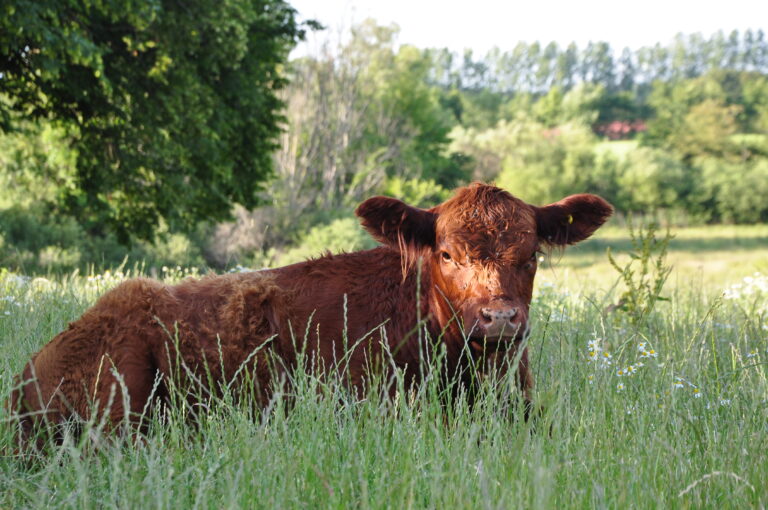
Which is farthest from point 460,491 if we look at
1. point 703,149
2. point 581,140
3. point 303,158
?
point 703,149

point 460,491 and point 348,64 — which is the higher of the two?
point 348,64

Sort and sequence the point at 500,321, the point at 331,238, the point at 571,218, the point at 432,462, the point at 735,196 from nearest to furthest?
the point at 432,462, the point at 500,321, the point at 571,218, the point at 331,238, the point at 735,196

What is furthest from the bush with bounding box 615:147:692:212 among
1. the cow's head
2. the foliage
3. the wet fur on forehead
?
the wet fur on forehead

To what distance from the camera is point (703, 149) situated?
77.4m

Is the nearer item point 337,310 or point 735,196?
point 337,310

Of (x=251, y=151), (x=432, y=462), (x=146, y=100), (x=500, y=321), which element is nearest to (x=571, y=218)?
(x=500, y=321)

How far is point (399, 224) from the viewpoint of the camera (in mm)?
4406

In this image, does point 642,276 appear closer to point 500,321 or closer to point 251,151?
point 500,321

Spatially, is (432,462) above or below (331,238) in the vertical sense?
above

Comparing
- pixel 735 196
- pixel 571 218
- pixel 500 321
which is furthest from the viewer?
pixel 735 196

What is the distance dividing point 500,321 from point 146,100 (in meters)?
12.5

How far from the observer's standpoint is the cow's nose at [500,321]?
360cm

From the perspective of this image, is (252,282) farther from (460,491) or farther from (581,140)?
(581,140)

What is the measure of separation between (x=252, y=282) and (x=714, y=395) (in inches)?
106
